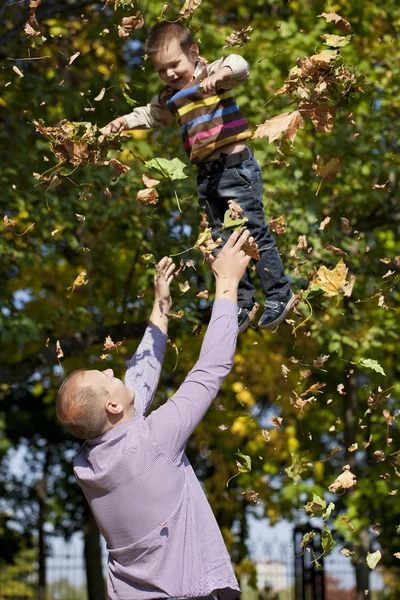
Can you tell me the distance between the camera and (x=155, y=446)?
11.7 ft

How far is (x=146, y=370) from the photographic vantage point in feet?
13.9

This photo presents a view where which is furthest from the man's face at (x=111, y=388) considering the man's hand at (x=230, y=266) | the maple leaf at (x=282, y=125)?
the maple leaf at (x=282, y=125)

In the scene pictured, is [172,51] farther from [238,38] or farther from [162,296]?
[162,296]

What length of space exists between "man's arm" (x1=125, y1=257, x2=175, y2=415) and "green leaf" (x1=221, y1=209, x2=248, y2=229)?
1.15ft

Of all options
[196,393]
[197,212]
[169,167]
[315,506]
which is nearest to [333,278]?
[169,167]

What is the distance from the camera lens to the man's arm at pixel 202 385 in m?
3.57

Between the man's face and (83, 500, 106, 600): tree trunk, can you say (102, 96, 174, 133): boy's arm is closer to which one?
the man's face

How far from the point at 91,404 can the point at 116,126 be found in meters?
1.63

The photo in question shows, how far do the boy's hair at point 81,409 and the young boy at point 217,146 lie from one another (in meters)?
1.05

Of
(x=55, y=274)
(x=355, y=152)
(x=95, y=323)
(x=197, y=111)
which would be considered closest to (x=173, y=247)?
(x=95, y=323)

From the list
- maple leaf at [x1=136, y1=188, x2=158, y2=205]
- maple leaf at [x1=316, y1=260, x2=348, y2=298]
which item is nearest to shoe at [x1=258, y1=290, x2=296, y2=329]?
maple leaf at [x1=316, y1=260, x2=348, y2=298]

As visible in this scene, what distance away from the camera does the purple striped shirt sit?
3.55 meters

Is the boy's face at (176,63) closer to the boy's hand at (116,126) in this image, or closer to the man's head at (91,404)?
the boy's hand at (116,126)

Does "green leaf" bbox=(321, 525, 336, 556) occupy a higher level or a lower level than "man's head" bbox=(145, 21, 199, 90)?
lower
